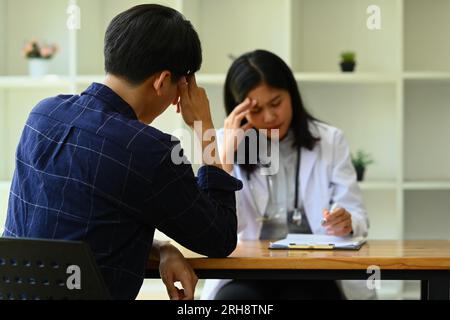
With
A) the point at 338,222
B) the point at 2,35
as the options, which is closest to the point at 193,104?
the point at 338,222

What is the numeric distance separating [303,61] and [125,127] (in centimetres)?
243

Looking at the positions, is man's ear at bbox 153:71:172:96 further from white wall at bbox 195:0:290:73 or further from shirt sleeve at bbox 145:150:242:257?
white wall at bbox 195:0:290:73

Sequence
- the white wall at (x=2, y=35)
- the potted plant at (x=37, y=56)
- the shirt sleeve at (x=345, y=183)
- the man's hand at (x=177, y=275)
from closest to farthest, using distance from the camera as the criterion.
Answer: the man's hand at (x=177, y=275) → the shirt sleeve at (x=345, y=183) → the potted plant at (x=37, y=56) → the white wall at (x=2, y=35)

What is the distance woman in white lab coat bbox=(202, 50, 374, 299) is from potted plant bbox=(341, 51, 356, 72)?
3.09 feet

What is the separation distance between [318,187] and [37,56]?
5.83 ft

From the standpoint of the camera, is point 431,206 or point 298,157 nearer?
point 298,157

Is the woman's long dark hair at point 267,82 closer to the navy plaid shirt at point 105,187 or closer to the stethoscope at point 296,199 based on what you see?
the stethoscope at point 296,199

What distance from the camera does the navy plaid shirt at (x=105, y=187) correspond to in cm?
157

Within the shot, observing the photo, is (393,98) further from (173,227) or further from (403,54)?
(173,227)

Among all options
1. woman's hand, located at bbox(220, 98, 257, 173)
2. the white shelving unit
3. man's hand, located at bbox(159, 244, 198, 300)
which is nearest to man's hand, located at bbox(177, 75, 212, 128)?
man's hand, located at bbox(159, 244, 198, 300)

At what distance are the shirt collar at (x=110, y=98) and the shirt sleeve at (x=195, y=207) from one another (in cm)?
19

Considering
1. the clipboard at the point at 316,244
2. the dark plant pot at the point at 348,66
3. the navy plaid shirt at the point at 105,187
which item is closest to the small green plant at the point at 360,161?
the dark plant pot at the point at 348,66
